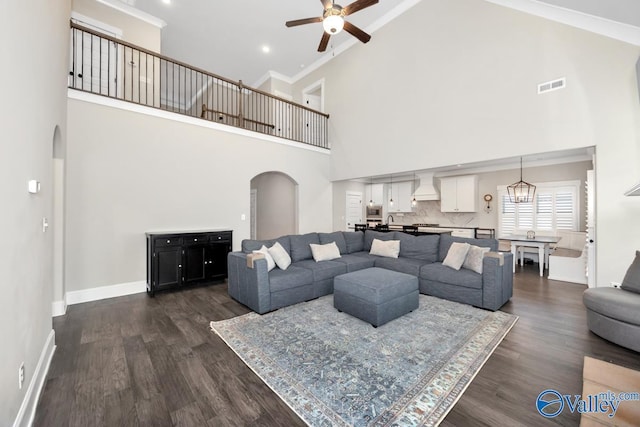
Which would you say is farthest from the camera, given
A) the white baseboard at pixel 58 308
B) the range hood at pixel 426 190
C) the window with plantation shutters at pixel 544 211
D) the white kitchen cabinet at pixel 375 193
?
the white kitchen cabinet at pixel 375 193

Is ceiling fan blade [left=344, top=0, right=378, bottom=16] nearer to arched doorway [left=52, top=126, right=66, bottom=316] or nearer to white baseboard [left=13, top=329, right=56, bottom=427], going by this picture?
arched doorway [left=52, top=126, right=66, bottom=316]

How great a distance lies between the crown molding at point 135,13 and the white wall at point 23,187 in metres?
4.37

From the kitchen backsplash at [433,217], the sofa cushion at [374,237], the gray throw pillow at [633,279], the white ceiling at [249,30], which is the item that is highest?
the white ceiling at [249,30]

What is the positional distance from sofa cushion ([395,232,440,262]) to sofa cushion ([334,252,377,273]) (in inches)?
26.1

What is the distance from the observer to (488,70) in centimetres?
466

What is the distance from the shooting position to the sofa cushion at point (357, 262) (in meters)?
4.51

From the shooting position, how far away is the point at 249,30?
652 cm

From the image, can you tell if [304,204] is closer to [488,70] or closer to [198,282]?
[198,282]

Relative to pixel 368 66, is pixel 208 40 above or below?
above

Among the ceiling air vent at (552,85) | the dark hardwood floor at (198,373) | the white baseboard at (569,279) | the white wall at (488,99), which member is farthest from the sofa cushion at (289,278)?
the white baseboard at (569,279)

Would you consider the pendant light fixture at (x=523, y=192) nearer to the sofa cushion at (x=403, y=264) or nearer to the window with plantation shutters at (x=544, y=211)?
the window with plantation shutters at (x=544, y=211)

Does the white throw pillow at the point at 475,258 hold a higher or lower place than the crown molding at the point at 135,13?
lower

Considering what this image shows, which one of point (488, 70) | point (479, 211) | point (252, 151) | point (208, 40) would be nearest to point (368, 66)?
point (488, 70)

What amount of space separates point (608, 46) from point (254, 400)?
5980 mm
